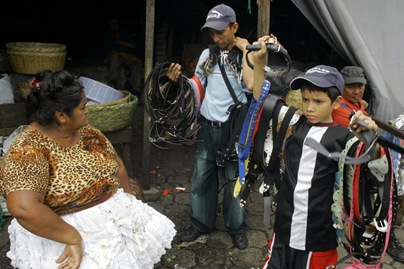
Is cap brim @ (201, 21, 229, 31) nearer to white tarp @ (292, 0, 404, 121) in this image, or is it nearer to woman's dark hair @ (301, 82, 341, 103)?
woman's dark hair @ (301, 82, 341, 103)

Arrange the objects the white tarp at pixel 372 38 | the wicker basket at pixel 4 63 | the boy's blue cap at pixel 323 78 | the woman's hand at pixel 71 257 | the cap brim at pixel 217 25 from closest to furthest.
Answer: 1. the woman's hand at pixel 71 257
2. the boy's blue cap at pixel 323 78
3. the cap brim at pixel 217 25
4. the white tarp at pixel 372 38
5. the wicker basket at pixel 4 63

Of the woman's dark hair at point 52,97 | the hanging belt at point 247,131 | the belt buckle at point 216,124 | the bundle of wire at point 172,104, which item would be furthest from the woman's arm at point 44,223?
the belt buckle at point 216,124

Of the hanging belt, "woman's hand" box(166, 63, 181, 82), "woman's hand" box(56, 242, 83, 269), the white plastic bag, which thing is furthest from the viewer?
the white plastic bag

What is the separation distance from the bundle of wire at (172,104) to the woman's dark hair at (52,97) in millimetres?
1177

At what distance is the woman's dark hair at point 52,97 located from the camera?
6.88 ft

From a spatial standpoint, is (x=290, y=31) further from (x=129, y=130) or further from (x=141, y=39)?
(x=129, y=130)

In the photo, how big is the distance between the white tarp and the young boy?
180 cm

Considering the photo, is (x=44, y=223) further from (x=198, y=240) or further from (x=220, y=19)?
(x=198, y=240)

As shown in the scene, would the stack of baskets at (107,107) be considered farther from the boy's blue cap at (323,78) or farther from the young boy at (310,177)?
the boy's blue cap at (323,78)

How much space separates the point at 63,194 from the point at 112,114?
2.09m

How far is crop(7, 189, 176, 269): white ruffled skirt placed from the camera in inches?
84.1

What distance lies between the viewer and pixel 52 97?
2.10 meters

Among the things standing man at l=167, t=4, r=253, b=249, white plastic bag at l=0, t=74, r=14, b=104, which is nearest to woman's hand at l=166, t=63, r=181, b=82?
standing man at l=167, t=4, r=253, b=249

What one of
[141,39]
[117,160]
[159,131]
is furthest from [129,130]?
[141,39]
